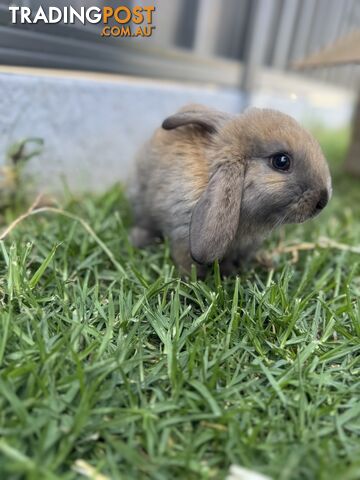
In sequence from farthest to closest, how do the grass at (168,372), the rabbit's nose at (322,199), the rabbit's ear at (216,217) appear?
1. the rabbit's nose at (322,199)
2. the rabbit's ear at (216,217)
3. the grass at (168,372)

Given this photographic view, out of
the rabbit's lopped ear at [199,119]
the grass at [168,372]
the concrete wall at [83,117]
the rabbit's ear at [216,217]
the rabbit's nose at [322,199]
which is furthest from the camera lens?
the concrete wall at [83,117]

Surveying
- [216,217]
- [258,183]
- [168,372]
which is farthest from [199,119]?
[168,372]

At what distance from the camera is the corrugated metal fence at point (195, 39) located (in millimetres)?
2801

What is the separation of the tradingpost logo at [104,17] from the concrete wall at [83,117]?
0.30 m

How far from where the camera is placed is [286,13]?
Result: 4934 millimetres

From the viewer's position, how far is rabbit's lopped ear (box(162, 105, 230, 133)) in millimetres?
2188

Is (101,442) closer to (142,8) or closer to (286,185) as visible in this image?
(286,185)

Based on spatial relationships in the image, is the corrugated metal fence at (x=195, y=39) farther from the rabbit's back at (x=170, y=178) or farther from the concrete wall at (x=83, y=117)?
the rabbit's back at (x=170, y=178)

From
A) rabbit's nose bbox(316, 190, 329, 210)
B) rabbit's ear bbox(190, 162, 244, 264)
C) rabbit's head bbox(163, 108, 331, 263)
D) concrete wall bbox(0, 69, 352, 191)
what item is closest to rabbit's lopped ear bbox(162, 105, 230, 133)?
rabbit's head bbox(163, 108, 331, 263)

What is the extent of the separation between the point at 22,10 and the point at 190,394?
2.32m

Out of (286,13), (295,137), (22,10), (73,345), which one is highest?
(286,13)

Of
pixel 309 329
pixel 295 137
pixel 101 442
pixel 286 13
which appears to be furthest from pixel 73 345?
pixel 286 13

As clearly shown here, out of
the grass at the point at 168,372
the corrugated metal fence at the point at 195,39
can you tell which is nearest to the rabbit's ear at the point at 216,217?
the grass at the point at 168,372

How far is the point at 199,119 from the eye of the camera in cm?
220
